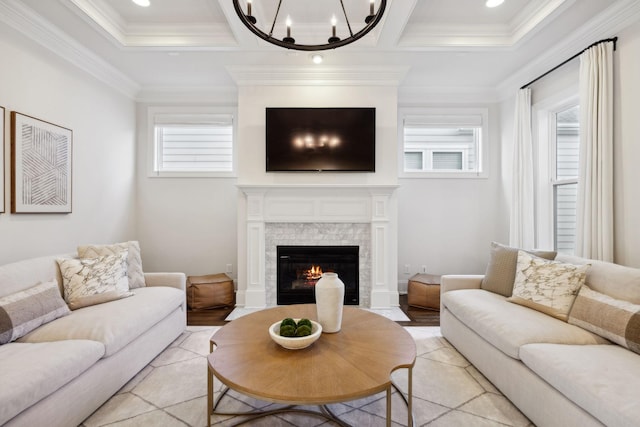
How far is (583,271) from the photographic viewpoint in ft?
6.75

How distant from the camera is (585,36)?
2.76 meters

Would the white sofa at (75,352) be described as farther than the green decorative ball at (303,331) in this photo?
No

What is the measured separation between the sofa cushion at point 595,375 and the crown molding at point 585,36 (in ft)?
8.29

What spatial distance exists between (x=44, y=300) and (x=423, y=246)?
392cm

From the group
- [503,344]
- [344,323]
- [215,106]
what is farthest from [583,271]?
[215,106]

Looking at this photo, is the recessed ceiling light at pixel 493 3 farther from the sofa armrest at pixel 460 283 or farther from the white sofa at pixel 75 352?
the white sofa at pixel 75 352

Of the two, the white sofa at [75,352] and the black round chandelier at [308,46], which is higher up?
the black round chandelier at [308,46]

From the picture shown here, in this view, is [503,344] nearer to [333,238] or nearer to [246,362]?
[246,362]

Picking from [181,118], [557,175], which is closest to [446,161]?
[557,175]

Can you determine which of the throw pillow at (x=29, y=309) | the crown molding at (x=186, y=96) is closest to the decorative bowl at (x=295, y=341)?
the throw pillow at (x=29, y=309)

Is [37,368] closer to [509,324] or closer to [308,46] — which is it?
[308,46]

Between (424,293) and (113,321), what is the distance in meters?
3.01

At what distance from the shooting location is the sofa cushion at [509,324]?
1779 mm

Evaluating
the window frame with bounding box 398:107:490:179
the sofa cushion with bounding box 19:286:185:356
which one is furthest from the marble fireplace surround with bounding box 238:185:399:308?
the sofa cushion with bounding box 19:286:185:356
